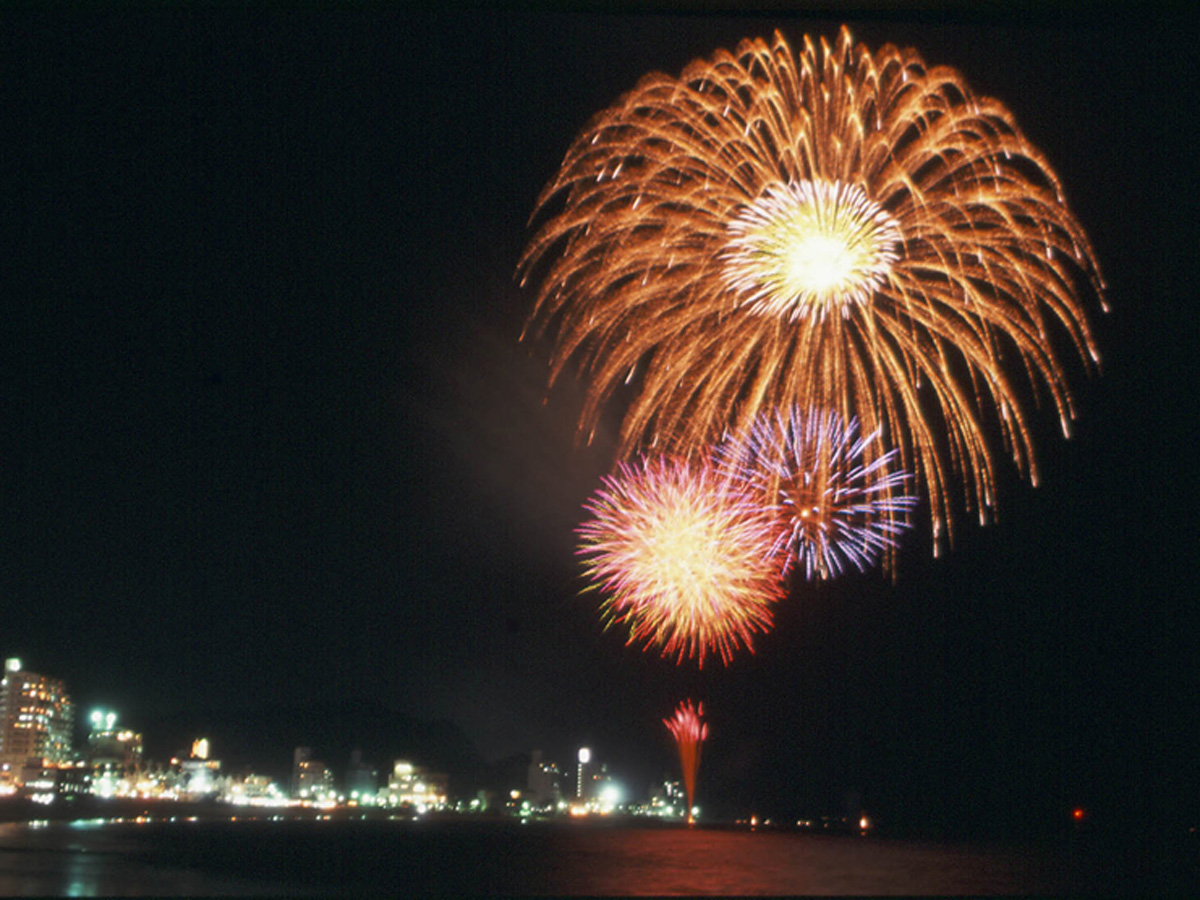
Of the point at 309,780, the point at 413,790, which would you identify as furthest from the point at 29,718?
the point at 413,790

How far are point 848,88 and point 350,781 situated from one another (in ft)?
478

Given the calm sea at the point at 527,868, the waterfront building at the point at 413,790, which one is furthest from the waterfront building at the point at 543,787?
Result: the calm sea at the point at 527,868

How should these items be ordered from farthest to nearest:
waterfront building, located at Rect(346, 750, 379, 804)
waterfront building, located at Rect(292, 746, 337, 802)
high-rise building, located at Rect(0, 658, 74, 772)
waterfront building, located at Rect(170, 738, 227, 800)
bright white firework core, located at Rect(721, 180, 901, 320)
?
waterfront building, located at Rect(346, 750, 379, 804)
waterfront building, located at Rect(292, 746, 337, 802)
waterfront building, located at Rect(170, 738, 227, 800)
high-rise building, located at Rect(0, 658, 74, 772)
bright white firework core, located at Rect(721, 180, 901, 320)

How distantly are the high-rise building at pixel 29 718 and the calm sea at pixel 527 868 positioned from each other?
270 feet

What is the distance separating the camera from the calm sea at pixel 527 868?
20.6m

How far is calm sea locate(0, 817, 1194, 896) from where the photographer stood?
2062cm

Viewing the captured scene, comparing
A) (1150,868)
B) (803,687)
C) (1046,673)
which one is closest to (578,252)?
(1150,868)

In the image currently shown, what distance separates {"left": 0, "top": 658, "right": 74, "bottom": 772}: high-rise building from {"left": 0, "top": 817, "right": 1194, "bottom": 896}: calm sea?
Result: 82.3 meters

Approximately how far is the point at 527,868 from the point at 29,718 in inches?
4245

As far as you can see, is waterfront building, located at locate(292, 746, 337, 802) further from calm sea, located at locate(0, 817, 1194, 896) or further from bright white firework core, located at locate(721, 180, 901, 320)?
bright white firework core, located at locate(721, 180, 901, 320)

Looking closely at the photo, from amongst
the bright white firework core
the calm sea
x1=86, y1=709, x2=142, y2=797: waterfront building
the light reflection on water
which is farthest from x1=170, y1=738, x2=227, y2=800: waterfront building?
the bright white firework core

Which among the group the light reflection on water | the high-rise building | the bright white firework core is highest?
the bright white firework core

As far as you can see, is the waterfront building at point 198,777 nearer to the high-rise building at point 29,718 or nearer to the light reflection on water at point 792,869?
the high-rise building at point 29,718

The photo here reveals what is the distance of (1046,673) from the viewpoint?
59.7 m
